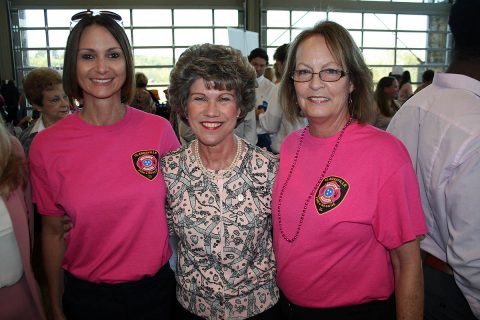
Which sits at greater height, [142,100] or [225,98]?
[225,98]

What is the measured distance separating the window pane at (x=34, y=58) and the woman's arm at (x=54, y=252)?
1265 cm

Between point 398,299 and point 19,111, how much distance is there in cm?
1161

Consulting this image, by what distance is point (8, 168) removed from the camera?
1.81 m

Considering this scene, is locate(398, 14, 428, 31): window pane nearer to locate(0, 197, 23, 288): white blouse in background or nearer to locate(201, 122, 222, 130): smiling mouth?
locate(201, 122, 222, 130): smiling mouth

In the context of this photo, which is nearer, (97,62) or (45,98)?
(97,62)

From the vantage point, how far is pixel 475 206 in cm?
146

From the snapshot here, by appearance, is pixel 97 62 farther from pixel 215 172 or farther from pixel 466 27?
pixel 466 27

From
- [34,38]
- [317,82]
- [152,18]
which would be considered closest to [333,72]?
[317,82]

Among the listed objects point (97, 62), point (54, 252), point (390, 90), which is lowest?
point (54, 252)

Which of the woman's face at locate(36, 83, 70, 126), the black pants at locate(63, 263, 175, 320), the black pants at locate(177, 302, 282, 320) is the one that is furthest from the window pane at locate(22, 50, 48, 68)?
the black pants at locate(177, 302, 282, 320)

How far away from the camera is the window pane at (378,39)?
1422 centimetres

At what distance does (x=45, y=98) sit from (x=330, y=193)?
2.91m

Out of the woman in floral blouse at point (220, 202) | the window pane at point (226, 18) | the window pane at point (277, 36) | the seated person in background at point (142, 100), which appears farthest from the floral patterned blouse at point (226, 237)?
the window pane at point (277, 36)

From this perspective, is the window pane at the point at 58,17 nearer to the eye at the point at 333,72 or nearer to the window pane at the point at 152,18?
the window pane at the point at 152,18
